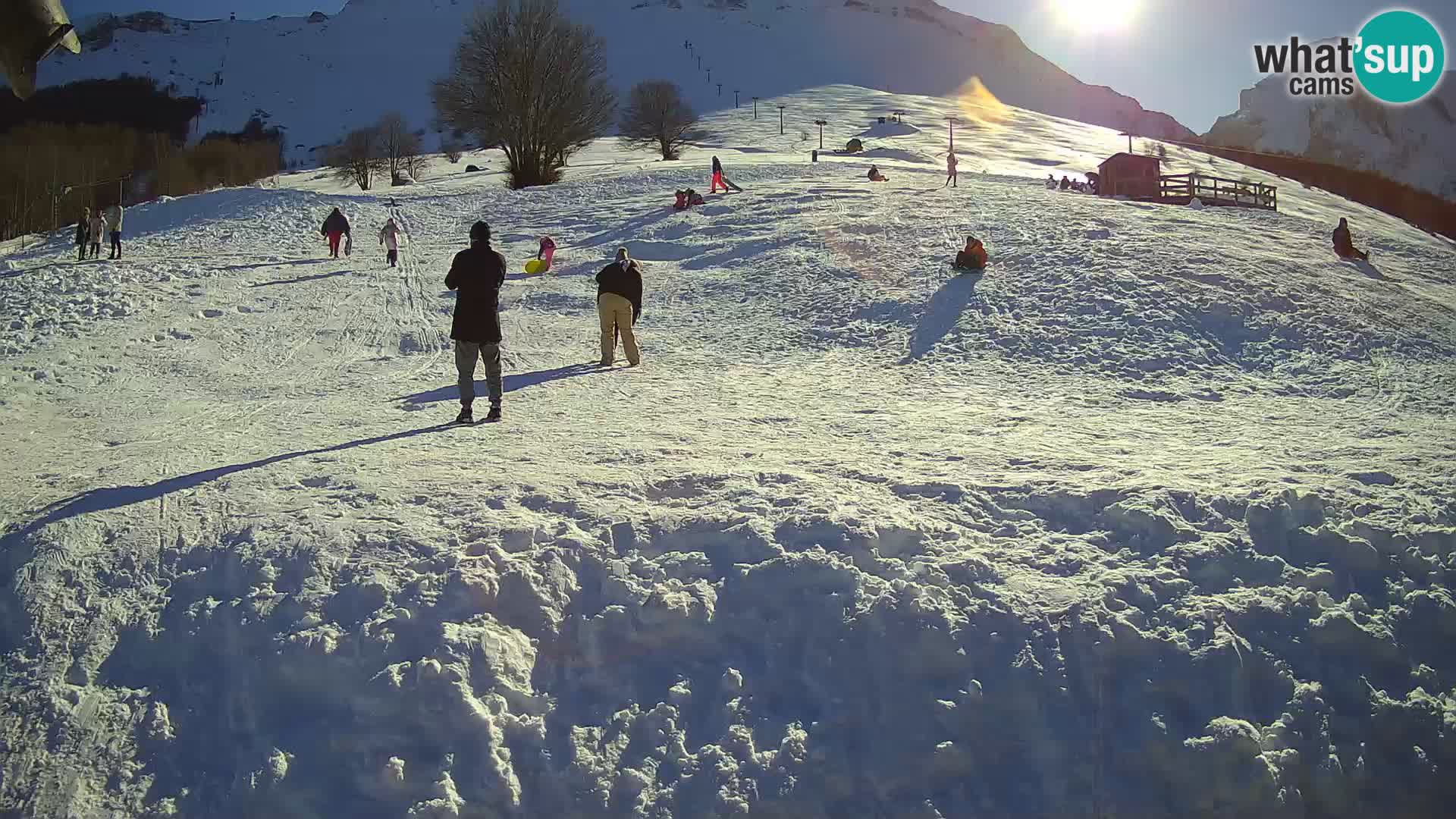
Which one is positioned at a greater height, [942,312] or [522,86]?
[522,86]

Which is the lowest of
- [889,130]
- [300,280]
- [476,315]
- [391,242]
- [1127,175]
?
[476,315]

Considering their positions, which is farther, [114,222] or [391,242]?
[391,242]

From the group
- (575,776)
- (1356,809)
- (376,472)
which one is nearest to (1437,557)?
(1356,809)

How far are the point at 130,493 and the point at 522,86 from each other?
125ft

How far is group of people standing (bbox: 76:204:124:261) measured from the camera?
18578mm

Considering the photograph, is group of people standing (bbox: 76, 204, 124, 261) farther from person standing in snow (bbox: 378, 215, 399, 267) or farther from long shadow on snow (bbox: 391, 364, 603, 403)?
long shadow on snow (bbox: 391, 364, 603, 403)

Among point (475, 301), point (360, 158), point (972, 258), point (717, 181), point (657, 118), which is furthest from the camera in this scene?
point (657, 118)

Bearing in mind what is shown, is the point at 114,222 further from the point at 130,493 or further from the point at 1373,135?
the point at 1373,135

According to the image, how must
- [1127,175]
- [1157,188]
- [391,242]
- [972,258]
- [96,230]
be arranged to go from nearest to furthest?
[972,258] → [96,230] → [391,242] → [1157,188] → [1127,175]

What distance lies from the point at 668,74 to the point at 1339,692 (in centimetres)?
15018

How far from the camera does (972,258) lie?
15.6m

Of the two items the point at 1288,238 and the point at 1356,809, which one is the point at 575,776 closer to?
the point at 1356,809

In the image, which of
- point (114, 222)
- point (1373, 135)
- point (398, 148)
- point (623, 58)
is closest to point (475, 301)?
point (114, 222)

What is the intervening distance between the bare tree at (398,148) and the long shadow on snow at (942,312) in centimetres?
5346
